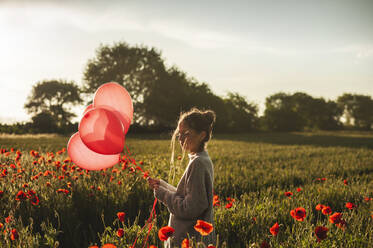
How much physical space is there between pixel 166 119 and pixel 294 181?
2761cm

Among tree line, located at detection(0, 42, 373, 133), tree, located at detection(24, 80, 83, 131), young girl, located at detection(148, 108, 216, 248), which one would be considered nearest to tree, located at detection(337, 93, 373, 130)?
tree line, located at detection(0, 42, 373, 133)

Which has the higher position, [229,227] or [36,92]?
[36,92]

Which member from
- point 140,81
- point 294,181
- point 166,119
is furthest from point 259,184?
point 140,81

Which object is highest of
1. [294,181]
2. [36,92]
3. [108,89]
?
[36,92]

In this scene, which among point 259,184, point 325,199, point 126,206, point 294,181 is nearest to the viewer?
point 126,206

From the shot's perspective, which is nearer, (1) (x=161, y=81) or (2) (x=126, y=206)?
(2) (x=126, y=206)

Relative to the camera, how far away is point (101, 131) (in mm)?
2127

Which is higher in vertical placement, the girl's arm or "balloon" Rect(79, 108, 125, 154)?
"balloon" Rect(79, 108, 125, 154)

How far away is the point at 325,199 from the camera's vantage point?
4.29 meters

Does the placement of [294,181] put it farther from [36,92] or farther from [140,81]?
[36,92]

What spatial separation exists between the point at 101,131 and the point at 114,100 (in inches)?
Answer: 19.1

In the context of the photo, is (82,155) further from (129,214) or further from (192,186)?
(129,214)

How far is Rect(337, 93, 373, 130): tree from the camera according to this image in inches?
2712

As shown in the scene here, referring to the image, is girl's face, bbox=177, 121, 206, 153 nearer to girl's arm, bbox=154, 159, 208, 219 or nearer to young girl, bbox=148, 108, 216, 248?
young girl, bbox=148, 108, 216, 248
